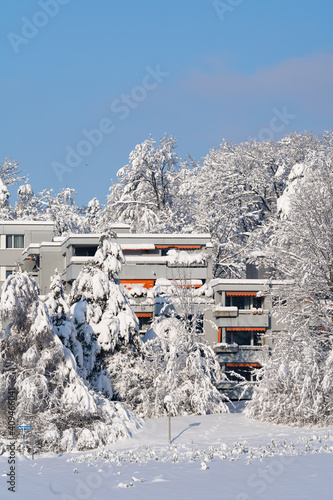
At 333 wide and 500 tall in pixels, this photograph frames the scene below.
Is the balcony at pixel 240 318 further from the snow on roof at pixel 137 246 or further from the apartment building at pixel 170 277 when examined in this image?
the snow on roof at pixel 137 246

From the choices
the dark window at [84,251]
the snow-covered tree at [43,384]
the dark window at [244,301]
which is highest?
the dark window at [84,251]

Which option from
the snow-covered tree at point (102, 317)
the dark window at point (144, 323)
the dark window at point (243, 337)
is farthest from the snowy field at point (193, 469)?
the dark window at point (144, 323)

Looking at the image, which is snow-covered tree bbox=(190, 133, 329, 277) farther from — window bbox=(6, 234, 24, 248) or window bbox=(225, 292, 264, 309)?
window bbox=(6, 234, 24, 248)

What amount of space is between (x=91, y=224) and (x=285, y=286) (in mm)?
51237

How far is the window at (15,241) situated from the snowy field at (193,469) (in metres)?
32.2

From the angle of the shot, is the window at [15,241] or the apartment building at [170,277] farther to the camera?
the window at [15,241]

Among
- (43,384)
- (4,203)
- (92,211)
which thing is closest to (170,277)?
(4,203)

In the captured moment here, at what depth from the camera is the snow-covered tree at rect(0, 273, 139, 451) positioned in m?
30.9

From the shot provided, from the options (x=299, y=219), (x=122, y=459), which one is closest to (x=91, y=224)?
(x=299, y=219)

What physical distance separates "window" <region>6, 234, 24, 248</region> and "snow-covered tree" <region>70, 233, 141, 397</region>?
2006 centimetres

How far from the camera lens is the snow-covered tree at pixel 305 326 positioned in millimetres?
33125

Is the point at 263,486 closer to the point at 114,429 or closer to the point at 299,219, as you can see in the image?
the point at 114,429

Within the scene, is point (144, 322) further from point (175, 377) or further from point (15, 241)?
point (175, 377)

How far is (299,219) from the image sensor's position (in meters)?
36.8
